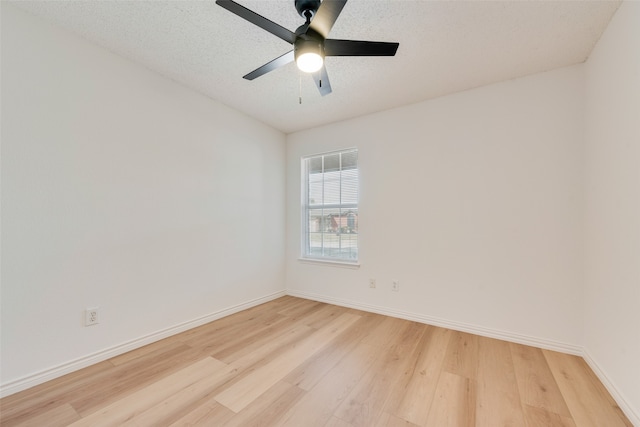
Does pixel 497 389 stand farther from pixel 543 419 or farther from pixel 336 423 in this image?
pixel 336 423

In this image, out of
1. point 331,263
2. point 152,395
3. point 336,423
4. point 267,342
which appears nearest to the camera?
point 336,423

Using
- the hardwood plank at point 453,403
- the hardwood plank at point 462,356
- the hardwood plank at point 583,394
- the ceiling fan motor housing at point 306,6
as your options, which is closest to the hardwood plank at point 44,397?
the hardwood plank at point 453,403

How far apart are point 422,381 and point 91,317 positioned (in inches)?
97.4

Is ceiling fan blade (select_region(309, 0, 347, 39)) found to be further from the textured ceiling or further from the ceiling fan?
Answer: the textured ceiling

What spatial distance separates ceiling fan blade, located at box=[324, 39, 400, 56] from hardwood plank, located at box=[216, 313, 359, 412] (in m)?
2.17

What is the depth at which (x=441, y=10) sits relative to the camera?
5.56 ft

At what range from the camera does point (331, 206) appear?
3648 millimetres

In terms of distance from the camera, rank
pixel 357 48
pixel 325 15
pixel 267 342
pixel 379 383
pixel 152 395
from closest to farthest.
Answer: pixel 325 15 → pixel 357 48 → pixel 152 395 → pixel 379 383 → pixel 267 342

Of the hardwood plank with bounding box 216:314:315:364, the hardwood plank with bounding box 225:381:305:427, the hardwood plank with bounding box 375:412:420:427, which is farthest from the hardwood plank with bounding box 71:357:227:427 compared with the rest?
the hardwood plank with bounding box 375:412:420:427

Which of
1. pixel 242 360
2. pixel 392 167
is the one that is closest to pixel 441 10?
pixel 392 167

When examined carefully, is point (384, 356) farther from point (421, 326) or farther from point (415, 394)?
point (421, 326)

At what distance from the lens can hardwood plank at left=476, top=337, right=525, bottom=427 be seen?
4.81 feet

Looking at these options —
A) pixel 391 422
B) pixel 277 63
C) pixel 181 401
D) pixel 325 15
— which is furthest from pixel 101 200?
pixel 391 422

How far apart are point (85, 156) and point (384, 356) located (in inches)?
110
